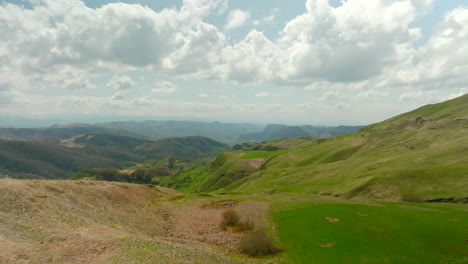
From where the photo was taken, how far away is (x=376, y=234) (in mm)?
38031

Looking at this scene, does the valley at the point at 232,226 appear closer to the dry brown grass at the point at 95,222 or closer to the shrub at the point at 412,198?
the dry brown grass at the point at 95,222

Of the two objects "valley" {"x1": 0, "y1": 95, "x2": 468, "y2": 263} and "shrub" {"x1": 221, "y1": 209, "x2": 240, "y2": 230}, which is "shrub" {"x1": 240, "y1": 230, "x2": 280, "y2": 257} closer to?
"valley" {"x1": 0, "y1": 95, "x2": 468, "y2": 263}

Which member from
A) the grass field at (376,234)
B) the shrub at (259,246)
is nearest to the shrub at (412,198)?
the grass field at (376,234)

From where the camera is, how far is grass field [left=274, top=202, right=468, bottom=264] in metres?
31.5

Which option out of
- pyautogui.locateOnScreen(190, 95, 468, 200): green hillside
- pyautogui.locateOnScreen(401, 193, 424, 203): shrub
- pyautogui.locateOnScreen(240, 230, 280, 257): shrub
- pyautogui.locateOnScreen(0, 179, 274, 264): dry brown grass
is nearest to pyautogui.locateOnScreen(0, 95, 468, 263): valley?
pyautogui.locateOnScreen(0, 179, 274, 264): dry brown grass

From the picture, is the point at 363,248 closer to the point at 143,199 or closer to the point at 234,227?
the point at 234,227

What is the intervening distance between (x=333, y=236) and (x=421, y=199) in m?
36.9

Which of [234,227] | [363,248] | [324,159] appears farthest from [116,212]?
[324,159]

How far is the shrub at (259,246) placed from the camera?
122ft

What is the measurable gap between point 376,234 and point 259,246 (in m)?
18.6

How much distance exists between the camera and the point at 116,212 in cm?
4725

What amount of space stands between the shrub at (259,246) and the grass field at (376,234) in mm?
2521

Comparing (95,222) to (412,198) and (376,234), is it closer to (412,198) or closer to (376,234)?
(376,234)

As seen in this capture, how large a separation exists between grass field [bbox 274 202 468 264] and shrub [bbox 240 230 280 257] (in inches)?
99.3
